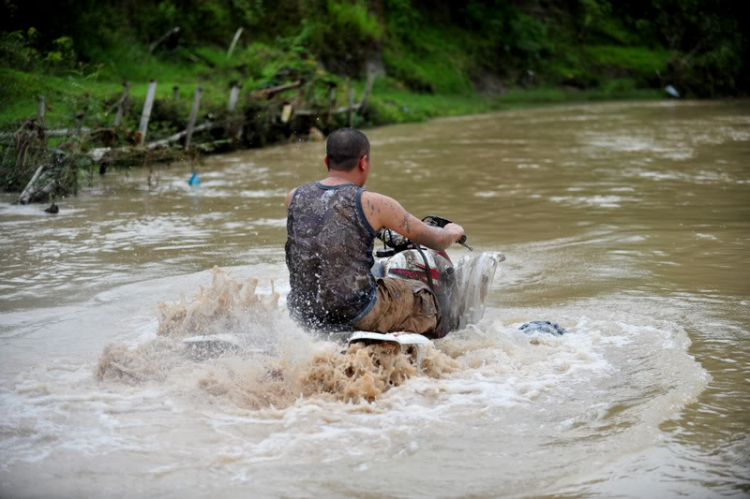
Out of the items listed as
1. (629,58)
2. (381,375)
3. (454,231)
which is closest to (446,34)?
(629,58)

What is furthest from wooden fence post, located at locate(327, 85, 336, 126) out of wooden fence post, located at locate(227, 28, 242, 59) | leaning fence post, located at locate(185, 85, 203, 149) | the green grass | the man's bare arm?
the green grass

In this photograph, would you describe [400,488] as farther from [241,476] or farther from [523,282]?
[523,282]

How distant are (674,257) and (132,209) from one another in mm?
6911

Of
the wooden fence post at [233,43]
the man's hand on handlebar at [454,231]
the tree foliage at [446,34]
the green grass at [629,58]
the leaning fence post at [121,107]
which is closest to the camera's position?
A: the man's hand on handlebar at [454,231]

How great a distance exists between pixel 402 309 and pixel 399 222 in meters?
0.56

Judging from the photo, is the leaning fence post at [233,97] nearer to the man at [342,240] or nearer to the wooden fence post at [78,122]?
the wooden fence post at [78,122]

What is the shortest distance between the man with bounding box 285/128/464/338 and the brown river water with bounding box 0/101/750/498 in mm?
217

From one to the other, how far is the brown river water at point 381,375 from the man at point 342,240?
0.22 m

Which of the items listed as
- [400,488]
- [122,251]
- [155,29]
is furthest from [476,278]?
[155,29]

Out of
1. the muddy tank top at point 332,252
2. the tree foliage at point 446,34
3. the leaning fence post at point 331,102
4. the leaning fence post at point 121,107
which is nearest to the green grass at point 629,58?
the tree foliage at point 446,34

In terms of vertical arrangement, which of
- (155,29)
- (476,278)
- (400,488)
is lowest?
(400,488)

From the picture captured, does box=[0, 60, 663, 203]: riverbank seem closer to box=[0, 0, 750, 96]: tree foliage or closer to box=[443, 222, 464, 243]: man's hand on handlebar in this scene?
box=[0, 0, 750, 96]: tree foliage

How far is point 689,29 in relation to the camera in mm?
43562

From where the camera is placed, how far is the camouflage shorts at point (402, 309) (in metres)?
4.99
